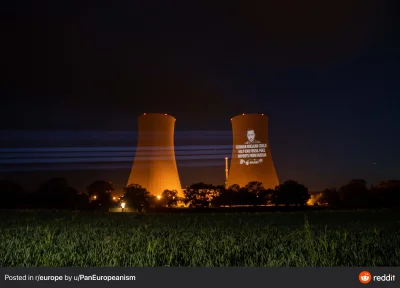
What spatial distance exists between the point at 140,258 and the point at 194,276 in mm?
755

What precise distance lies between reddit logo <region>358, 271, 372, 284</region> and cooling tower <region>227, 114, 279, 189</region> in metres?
19.3

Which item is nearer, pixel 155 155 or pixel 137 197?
pixel 137 197

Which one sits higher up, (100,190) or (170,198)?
(100,190)

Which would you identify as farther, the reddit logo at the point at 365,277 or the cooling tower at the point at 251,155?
the cooling tower at the point at 251,155

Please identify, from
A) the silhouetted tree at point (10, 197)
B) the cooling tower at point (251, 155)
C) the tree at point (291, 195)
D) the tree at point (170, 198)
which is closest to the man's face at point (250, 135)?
the cooling tower at point (251, 155)

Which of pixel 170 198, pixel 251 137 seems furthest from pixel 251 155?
pixel 170 198

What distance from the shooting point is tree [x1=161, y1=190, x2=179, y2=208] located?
72.5 ft

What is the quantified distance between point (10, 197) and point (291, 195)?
15271mm

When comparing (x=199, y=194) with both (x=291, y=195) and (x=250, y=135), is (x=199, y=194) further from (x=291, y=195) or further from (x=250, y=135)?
(x=291, y=195)

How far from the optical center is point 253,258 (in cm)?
312

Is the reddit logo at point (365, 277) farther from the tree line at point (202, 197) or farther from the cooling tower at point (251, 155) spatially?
the cooling tower at point (251, 155)

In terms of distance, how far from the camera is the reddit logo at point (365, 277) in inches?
94.7

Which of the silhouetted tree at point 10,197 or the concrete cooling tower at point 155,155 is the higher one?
the concrete cooling tower at point 155,155

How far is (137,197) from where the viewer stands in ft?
65.1
